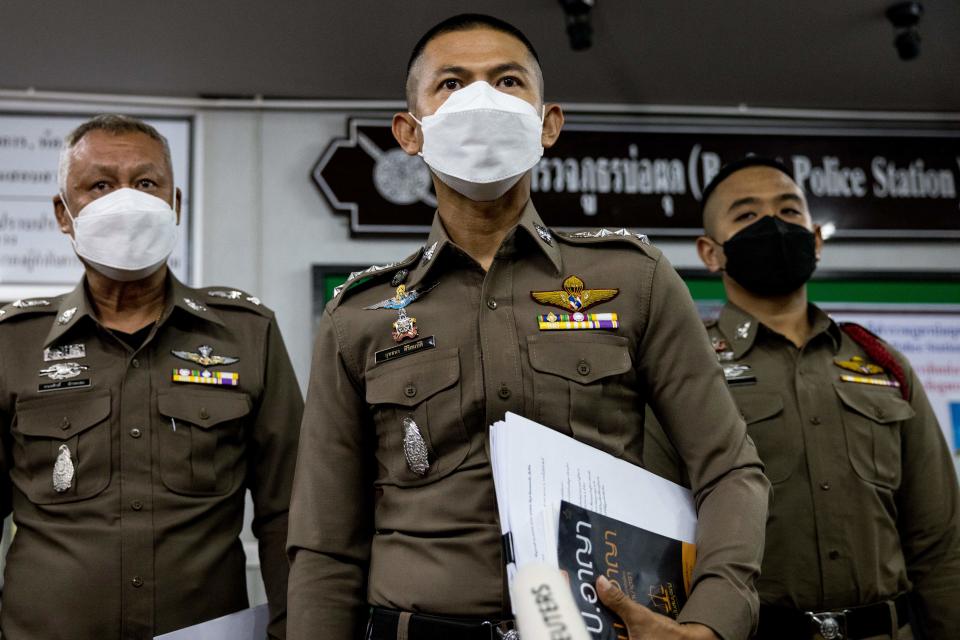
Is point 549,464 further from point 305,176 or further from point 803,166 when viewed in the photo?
point 803,166

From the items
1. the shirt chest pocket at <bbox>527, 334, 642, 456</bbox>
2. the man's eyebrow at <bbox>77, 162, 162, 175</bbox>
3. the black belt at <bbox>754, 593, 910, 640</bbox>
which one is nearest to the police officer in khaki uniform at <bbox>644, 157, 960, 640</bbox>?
the black belt at <bbox>754, 593, 910, 640</bbox>

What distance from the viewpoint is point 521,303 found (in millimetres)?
1438

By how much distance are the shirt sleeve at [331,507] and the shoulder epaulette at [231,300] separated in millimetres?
786

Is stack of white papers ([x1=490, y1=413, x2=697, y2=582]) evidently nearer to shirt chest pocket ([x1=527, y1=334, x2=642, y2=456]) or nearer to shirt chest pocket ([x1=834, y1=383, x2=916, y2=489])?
shirt chest pocket ([x1=527, y1=334, x2=642, y2=456])

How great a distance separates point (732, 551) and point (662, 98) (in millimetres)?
2942

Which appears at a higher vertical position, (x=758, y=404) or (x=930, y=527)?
(x=758, y=404)

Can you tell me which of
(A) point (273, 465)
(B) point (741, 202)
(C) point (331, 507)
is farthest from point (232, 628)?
(B) point (741, 202)

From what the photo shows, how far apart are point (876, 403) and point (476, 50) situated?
133cm

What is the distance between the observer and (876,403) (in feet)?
7.35

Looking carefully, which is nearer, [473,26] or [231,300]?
[473,26]

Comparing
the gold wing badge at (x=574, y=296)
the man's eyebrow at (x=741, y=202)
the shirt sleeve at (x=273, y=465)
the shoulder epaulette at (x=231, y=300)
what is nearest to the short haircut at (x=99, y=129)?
the shoulder epaulette at (x=231, y=300)

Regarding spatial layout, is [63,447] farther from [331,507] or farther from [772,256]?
[772,256]

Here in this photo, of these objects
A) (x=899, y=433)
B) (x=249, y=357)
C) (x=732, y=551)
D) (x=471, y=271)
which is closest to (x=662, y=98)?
(x=899, y=433)

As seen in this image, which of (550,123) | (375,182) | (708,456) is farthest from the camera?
(375,182)
